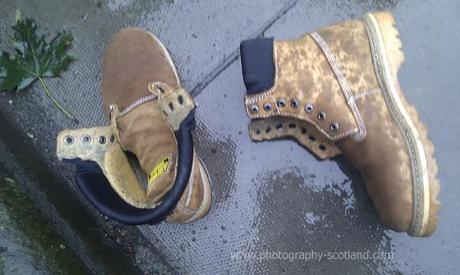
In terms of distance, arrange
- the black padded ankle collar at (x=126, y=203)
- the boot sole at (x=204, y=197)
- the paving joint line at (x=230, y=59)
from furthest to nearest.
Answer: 1. the paving joint line at (x=230, y=59)
2. the boot sole at (x=204, y=197)
3. the black padded ankle collar at (x=126, y=203)

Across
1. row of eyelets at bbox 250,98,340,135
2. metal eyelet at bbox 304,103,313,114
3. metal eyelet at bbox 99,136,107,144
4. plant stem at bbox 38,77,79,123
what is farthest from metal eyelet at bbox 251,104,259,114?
plant stem at bbox 38,77,79,123

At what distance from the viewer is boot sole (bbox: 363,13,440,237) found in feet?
3.81

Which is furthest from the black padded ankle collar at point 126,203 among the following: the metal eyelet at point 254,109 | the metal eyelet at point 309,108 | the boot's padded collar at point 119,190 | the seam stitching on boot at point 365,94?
the seam stitching on boot at point 365,94

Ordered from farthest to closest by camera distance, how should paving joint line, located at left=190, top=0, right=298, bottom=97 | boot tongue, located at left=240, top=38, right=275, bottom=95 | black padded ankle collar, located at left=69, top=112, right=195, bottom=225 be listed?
paving joint line, located at left=190, top=0, right=298, bottom=97 → boot tongue, located at left=240, top=38, right=275, bottom=95 → black padded ankle collar, located at left=69, top=112, right=195, bottom=225

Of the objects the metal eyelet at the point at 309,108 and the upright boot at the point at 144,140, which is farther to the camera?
the metal eyelet at the point at 309,108

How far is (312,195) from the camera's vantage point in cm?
135

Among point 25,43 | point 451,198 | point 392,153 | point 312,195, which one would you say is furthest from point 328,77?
point 25,43

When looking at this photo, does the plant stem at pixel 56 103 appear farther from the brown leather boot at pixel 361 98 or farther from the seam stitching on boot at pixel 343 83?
the seam stitching on boot at pixel 343 83

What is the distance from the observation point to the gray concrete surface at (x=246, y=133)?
1.32 meters

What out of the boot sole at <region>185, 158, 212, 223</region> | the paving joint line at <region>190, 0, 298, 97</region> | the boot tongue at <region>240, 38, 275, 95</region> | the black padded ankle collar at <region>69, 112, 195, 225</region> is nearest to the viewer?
the black padded ankle collar at <region>69, 112, 195, 225</region>

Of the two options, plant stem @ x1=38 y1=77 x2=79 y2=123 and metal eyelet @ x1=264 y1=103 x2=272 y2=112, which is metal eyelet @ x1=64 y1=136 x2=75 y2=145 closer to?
plant stem @ x1=38 y1=77 x2=79 y2=123

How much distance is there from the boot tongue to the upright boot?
0.45 feet

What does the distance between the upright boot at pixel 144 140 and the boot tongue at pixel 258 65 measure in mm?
137

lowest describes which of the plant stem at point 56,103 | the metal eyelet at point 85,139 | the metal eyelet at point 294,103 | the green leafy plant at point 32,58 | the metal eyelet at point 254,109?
the metal eyelet at point 294,103
